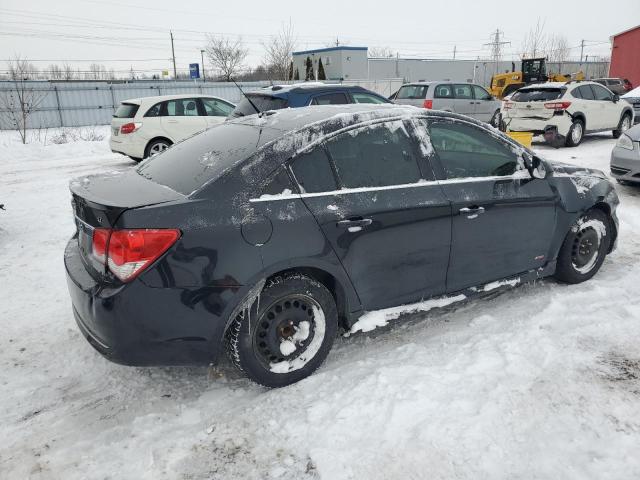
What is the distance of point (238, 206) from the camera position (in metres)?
2.73

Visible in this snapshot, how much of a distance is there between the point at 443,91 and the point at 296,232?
45.6 ft

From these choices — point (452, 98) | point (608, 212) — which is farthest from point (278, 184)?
point (452, 98)

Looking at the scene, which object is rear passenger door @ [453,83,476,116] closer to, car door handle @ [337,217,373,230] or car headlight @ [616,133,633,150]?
car headlight @ [616,133,633,150]

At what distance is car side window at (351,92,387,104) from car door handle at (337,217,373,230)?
232 inches

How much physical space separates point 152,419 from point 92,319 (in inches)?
25.8

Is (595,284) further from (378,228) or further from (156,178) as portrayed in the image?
(156,178)

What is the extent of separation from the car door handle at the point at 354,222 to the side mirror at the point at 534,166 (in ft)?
5.39

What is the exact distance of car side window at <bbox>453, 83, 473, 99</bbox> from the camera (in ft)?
51.4

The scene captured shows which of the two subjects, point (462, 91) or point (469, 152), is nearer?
point (469, 152)

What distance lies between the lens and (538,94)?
12812 millimetres

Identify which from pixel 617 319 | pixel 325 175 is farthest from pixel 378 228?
pixel 617 319

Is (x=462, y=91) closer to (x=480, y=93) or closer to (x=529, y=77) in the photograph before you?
(x=480, y=93)

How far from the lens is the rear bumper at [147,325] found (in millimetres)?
2553

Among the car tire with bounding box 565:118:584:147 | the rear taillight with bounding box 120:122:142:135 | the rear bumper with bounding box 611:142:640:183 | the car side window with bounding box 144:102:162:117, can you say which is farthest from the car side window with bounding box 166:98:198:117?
the car tire with bounding box 565:118:584:147
